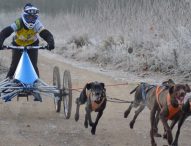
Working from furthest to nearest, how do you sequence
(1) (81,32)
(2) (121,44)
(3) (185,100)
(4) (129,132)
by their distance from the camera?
1. (1) (81,32)
2. (2) (121,44)
3. (4) (129,132)
4. (3) (185,100)

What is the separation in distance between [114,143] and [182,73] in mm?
6971

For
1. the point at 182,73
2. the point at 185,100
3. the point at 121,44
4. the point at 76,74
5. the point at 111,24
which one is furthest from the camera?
the point at 111,24

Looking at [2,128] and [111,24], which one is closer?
[2,128]

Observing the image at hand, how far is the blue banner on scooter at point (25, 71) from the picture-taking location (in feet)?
29.3

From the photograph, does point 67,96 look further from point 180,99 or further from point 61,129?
point 180,99

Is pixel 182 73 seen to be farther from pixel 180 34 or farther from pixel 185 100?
pixel 185 100

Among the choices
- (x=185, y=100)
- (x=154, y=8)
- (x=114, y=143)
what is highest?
(x=154, y=8)

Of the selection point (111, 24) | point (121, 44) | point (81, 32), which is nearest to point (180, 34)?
point (121, 44)

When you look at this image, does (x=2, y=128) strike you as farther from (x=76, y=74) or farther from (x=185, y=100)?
(x=76, y=74)

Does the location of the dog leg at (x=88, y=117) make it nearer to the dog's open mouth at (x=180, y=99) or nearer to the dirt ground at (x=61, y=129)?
the dirt ground at (x=61, y=129)

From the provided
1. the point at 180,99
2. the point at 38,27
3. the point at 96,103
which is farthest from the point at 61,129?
the point at 180,99

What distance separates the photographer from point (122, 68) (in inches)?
657

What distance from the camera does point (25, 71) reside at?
29.8 feet

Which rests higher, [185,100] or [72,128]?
[185,100]
